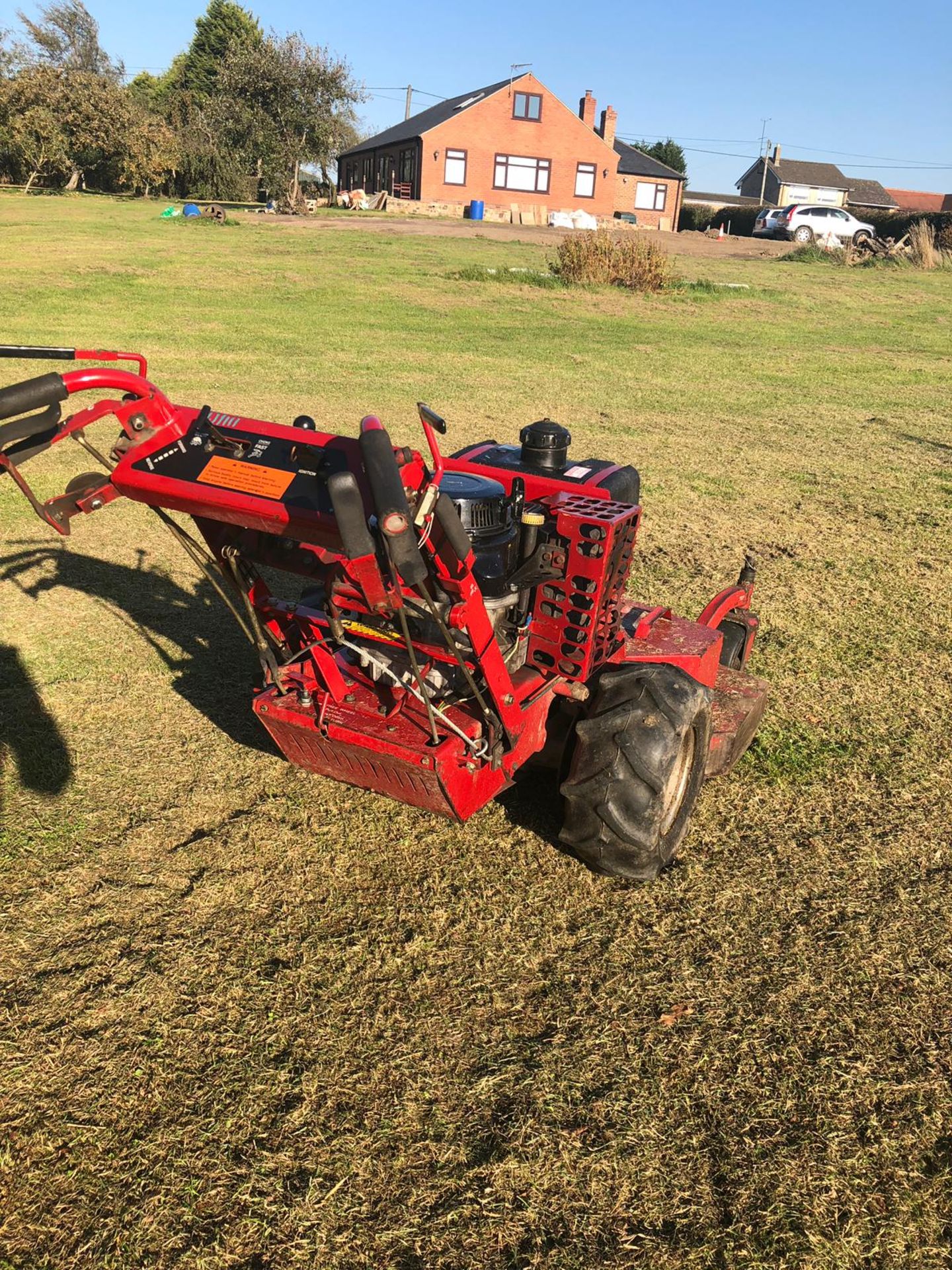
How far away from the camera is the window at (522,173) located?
1788 inches

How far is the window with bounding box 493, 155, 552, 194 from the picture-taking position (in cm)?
4541

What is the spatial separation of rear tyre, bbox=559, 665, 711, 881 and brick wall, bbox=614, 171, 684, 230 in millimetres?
52063

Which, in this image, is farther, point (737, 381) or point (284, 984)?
point (737, 381)

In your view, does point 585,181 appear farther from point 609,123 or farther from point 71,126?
point 71,126

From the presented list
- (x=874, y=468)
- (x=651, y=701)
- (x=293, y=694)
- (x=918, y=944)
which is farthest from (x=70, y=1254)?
(x=874, y=468)

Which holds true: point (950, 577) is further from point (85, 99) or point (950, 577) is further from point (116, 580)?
point (85, 99)

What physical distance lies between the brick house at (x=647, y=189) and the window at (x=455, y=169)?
32.0 feet

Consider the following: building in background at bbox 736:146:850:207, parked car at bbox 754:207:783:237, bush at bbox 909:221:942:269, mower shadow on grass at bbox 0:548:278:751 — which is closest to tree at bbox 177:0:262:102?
building in background at bbox 736:146:850:207

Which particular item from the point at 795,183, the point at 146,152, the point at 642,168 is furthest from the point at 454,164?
the point at 795,183

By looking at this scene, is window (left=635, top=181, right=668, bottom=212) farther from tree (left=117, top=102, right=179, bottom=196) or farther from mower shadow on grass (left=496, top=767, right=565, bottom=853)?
mower shadow on grass (left=496, top=767, right=565, bottom=853)

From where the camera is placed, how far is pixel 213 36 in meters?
75.2

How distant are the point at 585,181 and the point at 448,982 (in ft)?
164

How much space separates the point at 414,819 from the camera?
3805 millimetres

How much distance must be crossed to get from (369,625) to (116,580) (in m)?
3.35
